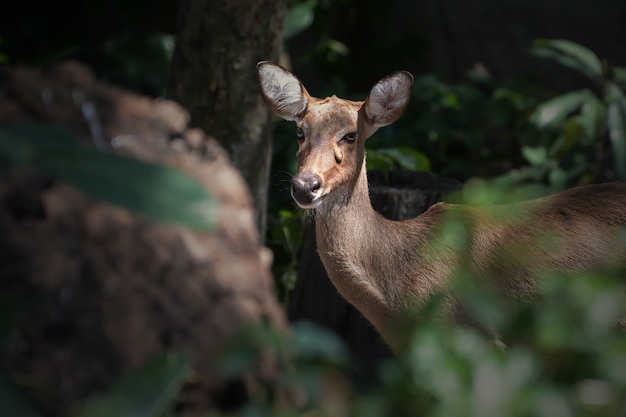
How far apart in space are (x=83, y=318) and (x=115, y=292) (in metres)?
0.08

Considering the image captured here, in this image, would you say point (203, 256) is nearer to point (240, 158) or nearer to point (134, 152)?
point (134, 152)

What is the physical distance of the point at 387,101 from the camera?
160 inches

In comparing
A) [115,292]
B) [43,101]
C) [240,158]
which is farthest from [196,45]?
[115,292]

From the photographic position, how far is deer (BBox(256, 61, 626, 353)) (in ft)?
12.9

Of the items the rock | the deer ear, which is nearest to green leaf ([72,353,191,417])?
the rock

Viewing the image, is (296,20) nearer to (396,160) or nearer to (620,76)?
(396,160)

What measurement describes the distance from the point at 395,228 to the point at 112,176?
277 cm

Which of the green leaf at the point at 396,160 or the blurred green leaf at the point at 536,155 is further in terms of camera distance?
the blurred green leaf at the point at 536,155

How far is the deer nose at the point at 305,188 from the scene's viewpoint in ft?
12.1

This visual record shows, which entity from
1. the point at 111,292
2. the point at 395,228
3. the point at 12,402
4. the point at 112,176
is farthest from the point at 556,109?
the point at 12,402

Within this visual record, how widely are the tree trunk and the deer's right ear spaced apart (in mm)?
1112

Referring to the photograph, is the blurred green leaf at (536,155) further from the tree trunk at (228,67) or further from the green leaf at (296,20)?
the tree trunk at (228,67)

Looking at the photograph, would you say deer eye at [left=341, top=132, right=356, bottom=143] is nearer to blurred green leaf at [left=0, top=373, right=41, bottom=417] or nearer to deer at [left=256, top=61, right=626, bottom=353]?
deer at [left=256, top=61, right=626, bottom=353]

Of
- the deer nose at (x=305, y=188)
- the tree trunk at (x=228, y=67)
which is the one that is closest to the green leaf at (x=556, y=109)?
the tree trunk at (x=228, y=67)
